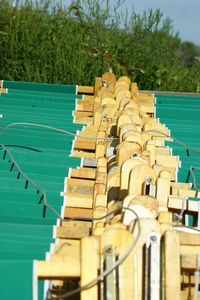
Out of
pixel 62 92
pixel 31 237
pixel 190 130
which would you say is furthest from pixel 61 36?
pixel 31 237

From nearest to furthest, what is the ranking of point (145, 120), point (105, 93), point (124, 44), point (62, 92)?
point (145, 120) < point (105, 93) < point (62, 92) < point (124, 44)

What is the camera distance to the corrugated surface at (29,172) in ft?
8.77

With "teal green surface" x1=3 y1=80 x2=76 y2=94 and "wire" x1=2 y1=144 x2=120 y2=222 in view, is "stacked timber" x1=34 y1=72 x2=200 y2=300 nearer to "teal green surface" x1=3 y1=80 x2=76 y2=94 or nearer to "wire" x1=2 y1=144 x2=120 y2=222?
"wire" x1=2 y1=144 x2=120 y2=222

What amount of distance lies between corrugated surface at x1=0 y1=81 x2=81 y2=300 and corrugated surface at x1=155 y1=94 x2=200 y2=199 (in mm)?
598

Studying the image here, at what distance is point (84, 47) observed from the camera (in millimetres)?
8023

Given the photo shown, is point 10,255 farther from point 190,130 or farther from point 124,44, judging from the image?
point 124,44

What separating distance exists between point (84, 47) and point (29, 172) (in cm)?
412

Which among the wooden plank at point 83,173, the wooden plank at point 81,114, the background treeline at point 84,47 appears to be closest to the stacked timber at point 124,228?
the wooden plank at point 83,173

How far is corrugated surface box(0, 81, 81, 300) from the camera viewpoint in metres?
2.67

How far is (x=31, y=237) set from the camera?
302 centimetres

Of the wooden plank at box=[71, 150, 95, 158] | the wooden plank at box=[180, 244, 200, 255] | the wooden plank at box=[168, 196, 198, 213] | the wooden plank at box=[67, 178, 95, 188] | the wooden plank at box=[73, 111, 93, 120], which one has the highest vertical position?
the wooden plank at box=[73, 111, 93, 120]

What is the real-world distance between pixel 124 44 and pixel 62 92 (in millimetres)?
2536

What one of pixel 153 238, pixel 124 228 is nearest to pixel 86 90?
pixel 124 228

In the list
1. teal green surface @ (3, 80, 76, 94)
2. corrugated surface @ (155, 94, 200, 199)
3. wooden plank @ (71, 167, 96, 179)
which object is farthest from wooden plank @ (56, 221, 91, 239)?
teal green surface @ (3, 80, 76, 94)
